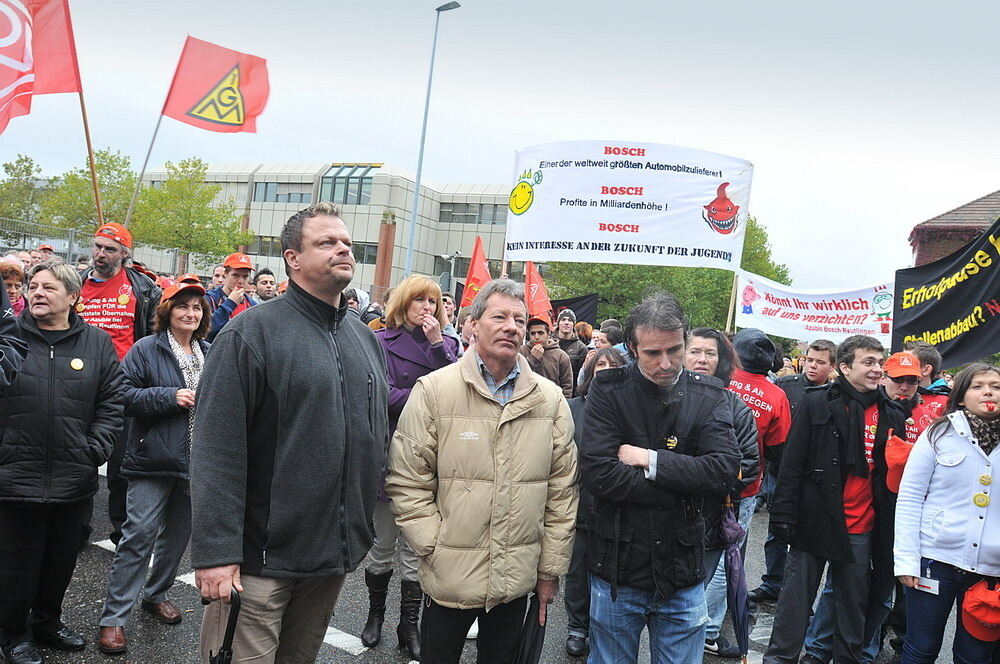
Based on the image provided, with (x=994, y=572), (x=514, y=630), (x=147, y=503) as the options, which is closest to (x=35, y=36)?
(x=147, y=503)

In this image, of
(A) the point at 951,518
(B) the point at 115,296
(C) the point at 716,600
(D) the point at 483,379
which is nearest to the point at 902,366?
(A) the point at 951,518

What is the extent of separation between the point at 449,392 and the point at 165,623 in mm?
2686

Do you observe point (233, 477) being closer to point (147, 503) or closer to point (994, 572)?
point (147, 503)

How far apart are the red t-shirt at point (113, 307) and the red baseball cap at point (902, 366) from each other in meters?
5.83

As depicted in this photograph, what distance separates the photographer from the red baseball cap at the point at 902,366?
5164 mm

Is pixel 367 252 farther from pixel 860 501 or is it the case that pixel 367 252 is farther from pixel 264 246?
pixel 860 501

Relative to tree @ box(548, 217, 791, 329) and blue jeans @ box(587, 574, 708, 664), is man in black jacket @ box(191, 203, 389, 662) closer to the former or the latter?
blue jeans @ box(587, 574, 708, 664)

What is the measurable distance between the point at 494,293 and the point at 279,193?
53451mm

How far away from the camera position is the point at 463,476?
2.93 meters

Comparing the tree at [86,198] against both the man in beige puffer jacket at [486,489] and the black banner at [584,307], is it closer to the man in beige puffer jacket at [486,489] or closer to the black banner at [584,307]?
the black banner at [584,307]

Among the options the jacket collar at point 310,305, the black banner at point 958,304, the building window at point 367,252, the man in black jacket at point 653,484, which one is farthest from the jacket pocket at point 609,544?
the building window at point 367,252

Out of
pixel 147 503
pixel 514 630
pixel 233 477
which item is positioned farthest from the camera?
pixel 147 503

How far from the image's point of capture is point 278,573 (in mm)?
2562

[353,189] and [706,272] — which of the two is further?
[353,189]
